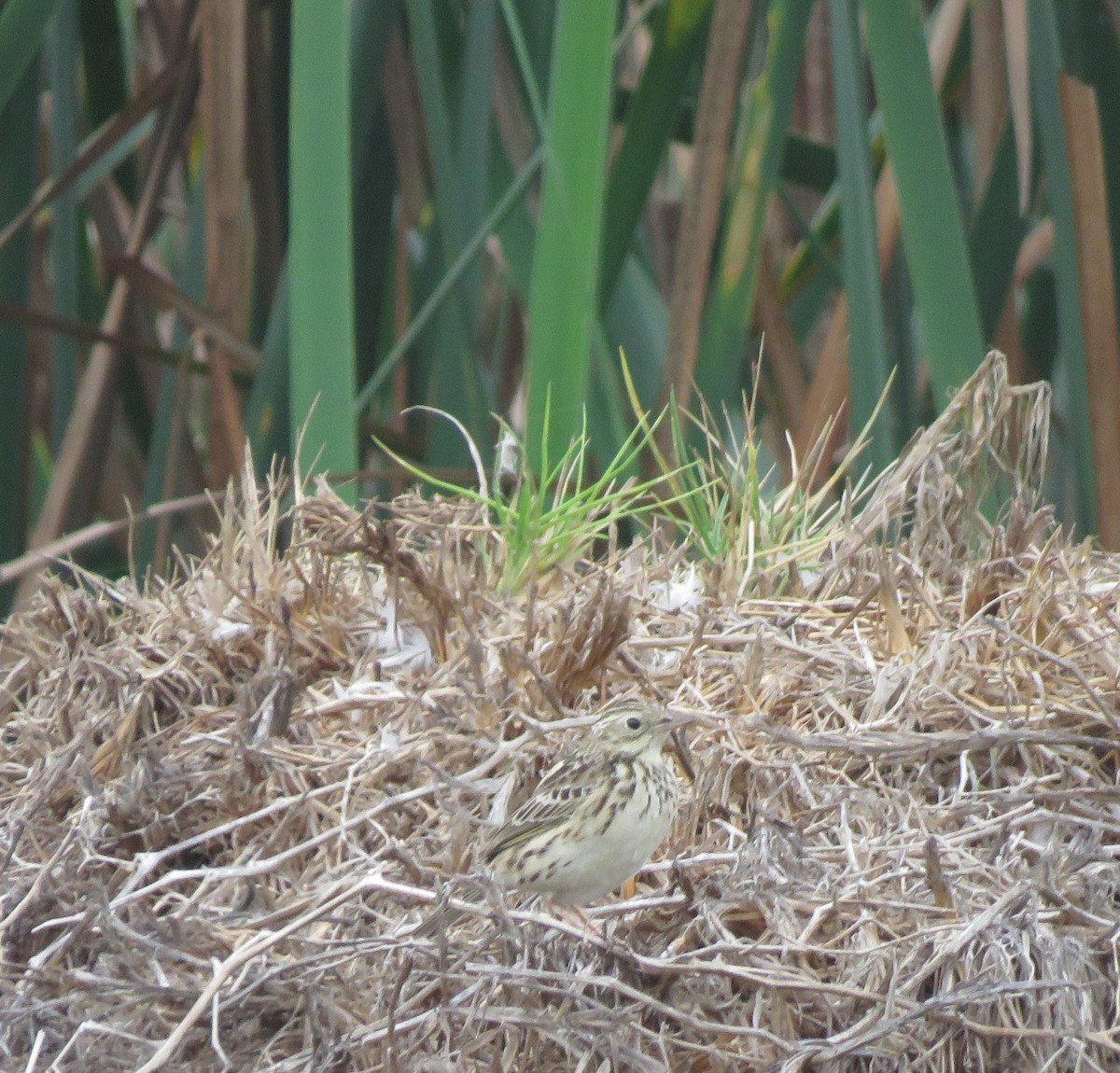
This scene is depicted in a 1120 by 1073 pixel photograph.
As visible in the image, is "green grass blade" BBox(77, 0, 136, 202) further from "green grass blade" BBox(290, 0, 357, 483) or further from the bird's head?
the bird's head

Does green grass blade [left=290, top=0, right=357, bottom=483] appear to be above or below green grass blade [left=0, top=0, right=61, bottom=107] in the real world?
below

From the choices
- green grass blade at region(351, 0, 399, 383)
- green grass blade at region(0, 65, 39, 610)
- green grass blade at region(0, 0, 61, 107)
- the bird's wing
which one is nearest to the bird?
the bird's wing

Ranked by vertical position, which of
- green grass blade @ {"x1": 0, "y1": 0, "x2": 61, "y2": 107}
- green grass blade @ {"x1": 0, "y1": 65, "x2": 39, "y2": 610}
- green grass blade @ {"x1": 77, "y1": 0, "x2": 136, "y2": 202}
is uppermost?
green grass blade @ {"x1": 0, "y1": 0, "x2": 61, "y2": 107}

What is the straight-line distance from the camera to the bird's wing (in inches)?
84.7

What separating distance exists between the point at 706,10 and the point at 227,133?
128 cm

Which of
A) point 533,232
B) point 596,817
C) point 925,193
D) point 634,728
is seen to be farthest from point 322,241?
point 596,817

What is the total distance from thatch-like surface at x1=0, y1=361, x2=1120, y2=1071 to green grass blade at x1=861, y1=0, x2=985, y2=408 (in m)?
0.51

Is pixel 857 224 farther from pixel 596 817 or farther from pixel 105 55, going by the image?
pixel 105 55

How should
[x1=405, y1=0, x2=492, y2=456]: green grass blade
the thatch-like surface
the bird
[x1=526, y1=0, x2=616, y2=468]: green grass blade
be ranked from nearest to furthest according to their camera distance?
the thatch-like surface → the bird → [x1=526, y1=0, x2=616, y2=468]: green grass blade → [x1=405, y1=0, x2=492, y2=456]: green grass blade

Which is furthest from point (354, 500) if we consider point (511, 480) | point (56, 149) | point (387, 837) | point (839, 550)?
point (56, 149)

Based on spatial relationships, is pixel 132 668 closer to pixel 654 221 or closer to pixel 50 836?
pixel 50 836

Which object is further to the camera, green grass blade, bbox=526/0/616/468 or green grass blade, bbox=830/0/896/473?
green grass blade, bbox=830/0/896/473

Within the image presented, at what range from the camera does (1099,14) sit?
3988 mm

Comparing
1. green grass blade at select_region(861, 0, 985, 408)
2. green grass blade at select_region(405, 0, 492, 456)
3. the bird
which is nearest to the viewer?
the bird
